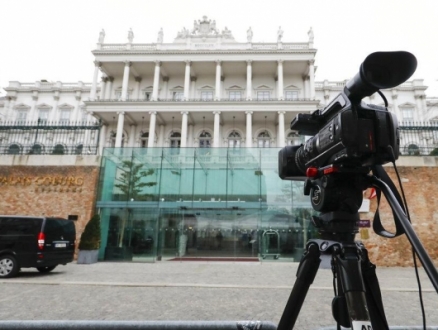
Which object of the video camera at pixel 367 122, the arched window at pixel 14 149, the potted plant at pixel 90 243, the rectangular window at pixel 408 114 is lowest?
the potted plant at pixel 90 243

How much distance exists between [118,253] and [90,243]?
4.82ft

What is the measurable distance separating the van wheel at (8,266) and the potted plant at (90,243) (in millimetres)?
3609

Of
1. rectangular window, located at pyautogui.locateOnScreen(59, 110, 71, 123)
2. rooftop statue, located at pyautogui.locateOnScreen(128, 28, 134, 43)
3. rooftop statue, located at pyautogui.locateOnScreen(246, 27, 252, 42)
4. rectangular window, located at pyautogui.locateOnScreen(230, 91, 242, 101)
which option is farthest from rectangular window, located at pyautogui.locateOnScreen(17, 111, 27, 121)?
rooftop statue, located at pyautogui.locateOnScreen(246, 27, 252, 42)

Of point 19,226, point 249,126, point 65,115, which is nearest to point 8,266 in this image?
point 19,226

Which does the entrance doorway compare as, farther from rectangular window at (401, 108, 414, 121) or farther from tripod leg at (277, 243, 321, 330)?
rectangular window at (401, 108, 414, 121)

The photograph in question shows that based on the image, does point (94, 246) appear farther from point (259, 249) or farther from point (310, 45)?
point (310, 45)

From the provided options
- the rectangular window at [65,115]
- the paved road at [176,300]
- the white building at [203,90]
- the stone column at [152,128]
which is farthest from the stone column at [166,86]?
the paved road at [176,300]

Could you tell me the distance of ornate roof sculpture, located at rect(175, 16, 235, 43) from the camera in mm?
36344

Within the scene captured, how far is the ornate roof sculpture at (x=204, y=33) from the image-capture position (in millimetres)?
36344

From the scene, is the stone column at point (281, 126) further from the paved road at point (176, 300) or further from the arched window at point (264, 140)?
the paved road at point (176, 300)

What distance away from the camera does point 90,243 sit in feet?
38.3

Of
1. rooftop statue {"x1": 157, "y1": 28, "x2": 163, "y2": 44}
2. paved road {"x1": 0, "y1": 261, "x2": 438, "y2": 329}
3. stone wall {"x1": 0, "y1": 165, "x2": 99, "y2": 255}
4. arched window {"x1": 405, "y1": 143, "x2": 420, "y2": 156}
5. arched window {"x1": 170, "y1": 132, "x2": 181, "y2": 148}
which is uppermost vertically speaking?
rooftop statue {"x1": 157, "y1": 28, "x2": 163, "y2": 44}

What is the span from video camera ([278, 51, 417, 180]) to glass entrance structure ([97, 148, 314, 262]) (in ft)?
39.6

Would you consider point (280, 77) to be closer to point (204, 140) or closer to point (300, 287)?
point (204, 140)
